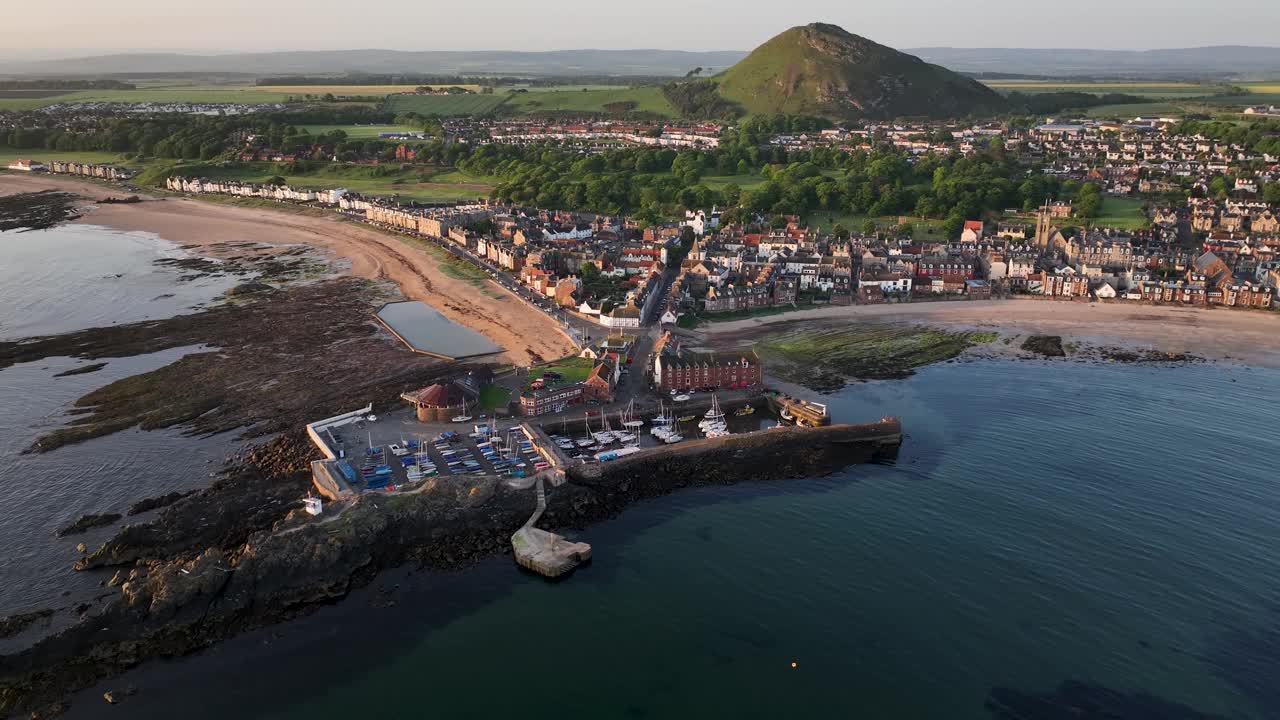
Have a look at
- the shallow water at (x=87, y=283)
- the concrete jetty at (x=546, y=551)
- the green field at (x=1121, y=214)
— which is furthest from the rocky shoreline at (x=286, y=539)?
the green field at (x=1121, y=214)

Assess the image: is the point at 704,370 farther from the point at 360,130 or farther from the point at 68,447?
the point at 360,130

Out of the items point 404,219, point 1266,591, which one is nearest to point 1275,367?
point 1266,591

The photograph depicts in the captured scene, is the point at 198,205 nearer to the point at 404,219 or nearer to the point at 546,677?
the point at 404,219

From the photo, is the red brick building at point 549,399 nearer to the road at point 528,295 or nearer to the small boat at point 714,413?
the small boat at point 714,413

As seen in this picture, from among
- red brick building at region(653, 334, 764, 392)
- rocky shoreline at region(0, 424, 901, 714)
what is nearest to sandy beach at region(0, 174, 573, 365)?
red brick building at region(653, 334, 764, 392)

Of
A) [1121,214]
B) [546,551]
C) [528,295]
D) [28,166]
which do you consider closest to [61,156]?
[28,166]
